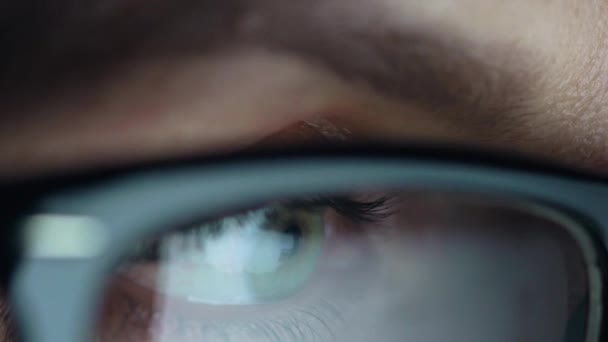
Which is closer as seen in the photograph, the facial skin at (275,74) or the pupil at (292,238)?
the facial skin at (275,74)

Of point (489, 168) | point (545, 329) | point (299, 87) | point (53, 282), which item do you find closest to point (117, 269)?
point (53, 282)

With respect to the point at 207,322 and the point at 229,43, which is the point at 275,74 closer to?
the point at 229,43

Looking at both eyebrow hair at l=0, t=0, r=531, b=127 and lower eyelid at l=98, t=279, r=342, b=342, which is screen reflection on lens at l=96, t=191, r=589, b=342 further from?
eyebrow hair at l=0, t=0, r=531, b=127

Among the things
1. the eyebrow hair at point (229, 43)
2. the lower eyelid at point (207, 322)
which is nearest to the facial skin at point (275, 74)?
the eyebrow hair at point (229, 43)

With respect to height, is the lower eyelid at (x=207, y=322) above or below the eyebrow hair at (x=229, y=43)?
below

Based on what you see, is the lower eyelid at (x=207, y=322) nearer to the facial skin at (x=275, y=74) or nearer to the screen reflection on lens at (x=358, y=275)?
the screen reflection on lens at (x=358, y=275)
